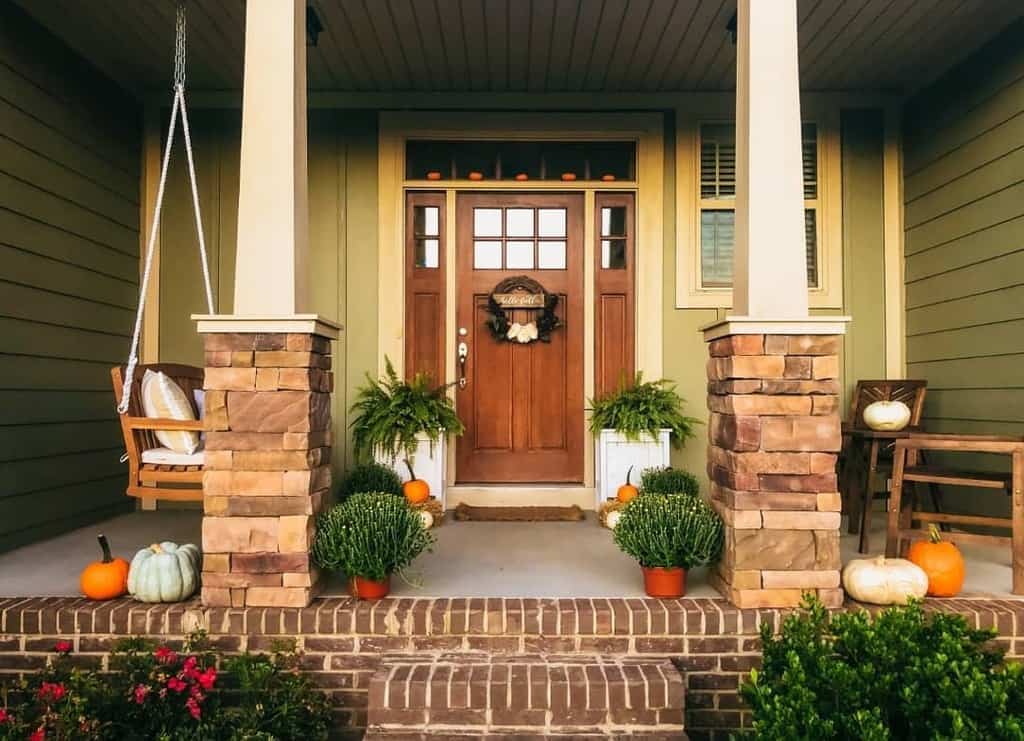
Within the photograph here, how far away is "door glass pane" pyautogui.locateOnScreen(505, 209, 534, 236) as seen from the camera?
4.68 meters

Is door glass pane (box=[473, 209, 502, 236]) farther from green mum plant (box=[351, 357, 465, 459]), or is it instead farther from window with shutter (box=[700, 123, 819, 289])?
window with shutter (box=[700, 123, 819, 289])

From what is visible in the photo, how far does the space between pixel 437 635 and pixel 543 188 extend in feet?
10.1

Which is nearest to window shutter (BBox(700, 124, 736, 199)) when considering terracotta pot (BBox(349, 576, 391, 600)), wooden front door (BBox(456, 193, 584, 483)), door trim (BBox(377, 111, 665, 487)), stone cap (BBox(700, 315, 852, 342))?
door trim (BBox(377, 111, 665, 487))

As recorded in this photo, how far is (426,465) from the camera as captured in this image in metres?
4.28

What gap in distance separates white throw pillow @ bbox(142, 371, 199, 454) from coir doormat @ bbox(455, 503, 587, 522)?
5.34 ft

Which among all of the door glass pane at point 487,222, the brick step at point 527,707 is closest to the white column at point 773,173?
the brick step at point 527,707

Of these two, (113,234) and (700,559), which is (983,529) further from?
(113,234)

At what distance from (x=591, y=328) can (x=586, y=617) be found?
2475 millimetres

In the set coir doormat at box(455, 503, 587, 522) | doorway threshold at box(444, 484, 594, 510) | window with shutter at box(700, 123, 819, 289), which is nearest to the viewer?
coir doormat at box(455, 503, 587, 522)

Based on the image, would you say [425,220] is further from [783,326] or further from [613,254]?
[783,326]

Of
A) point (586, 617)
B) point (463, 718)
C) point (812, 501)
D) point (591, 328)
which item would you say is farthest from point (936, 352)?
point (463, 718)

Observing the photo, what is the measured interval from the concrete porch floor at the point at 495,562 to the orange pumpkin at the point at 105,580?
0.56ft

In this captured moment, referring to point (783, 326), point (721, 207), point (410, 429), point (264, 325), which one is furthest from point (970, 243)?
point (264, 325)

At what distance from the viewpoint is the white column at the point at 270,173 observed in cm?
255
